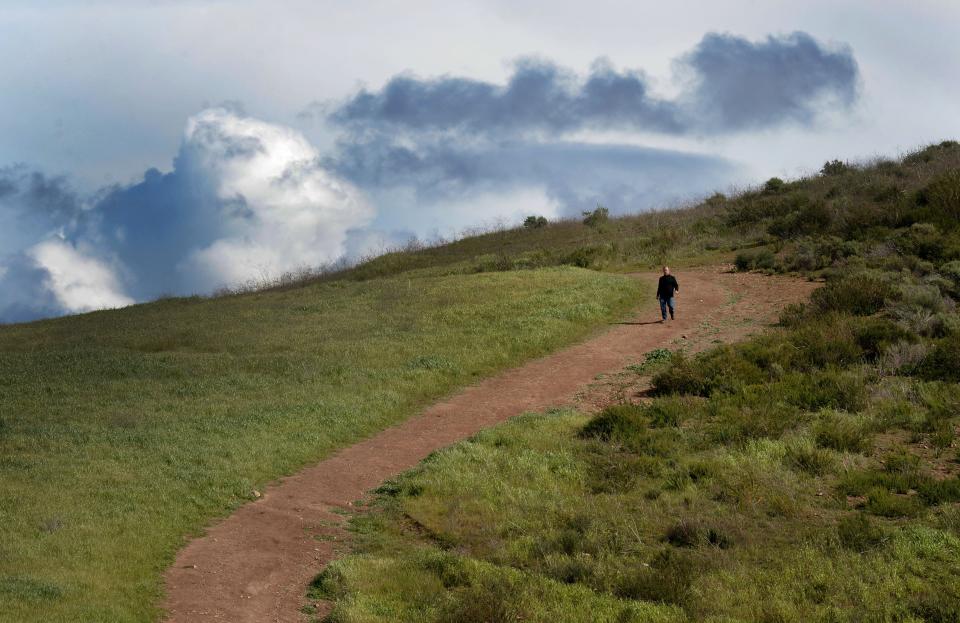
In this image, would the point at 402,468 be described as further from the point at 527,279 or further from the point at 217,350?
the point at 527,279

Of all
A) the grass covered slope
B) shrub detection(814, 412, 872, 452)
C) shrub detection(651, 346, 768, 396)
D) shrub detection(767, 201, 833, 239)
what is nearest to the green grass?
shrub detection(814, 412, 872, 452)

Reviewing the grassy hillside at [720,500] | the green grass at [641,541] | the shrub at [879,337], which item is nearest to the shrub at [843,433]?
the grassy hillside at [720,500]

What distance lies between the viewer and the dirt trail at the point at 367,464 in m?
10.5

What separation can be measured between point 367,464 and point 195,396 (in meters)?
5.29

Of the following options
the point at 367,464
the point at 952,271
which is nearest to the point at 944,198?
the point at 952,271

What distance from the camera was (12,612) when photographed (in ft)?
29.3

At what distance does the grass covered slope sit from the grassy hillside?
2.51 m

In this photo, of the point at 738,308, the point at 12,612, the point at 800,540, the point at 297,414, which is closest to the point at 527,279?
the point at 738,308

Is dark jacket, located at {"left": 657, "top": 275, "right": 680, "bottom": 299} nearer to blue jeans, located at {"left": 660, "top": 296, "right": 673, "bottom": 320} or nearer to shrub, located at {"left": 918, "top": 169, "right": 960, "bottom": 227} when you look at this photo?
blue jeans, located at {"left": 660, "top": 296, "right": 673, "bottom": 320}

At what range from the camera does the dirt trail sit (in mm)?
10539

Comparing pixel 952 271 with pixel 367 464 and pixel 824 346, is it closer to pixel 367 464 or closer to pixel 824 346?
pixel 824 346

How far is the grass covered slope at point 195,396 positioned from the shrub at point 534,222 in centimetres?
1925

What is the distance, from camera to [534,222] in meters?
54.7

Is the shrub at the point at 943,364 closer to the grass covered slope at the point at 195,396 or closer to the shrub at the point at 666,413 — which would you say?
the shrub at the point at 666,413
